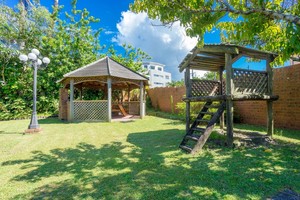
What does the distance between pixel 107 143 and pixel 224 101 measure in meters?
3.97

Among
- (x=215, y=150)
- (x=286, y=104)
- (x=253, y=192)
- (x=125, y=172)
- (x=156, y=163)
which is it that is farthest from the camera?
(x=286, y=104)

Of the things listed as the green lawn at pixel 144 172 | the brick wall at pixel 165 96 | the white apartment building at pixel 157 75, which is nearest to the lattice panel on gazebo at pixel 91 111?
the green lawn at pixel 144 172

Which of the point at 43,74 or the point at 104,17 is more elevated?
the point at 104,17

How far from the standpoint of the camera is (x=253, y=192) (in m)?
2.63

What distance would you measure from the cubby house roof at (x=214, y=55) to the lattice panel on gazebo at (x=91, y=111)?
6.36 meters

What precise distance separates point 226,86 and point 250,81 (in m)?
1.03

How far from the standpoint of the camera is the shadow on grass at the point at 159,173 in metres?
2.68

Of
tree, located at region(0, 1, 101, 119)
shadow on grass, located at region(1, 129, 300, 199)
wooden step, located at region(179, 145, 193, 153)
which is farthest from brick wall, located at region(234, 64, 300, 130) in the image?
tree, located at region(0, 1, 101, 119)

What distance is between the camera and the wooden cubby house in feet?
16.3

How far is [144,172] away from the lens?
11.3ft

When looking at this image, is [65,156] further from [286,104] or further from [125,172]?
[286,104]

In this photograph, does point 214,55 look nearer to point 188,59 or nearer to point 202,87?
point 188,59

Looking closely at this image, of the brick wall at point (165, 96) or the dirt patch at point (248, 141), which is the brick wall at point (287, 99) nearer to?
the dirt patch at point (248, 141)

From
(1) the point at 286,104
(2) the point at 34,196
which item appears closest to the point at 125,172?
(2) the point at 34,196
